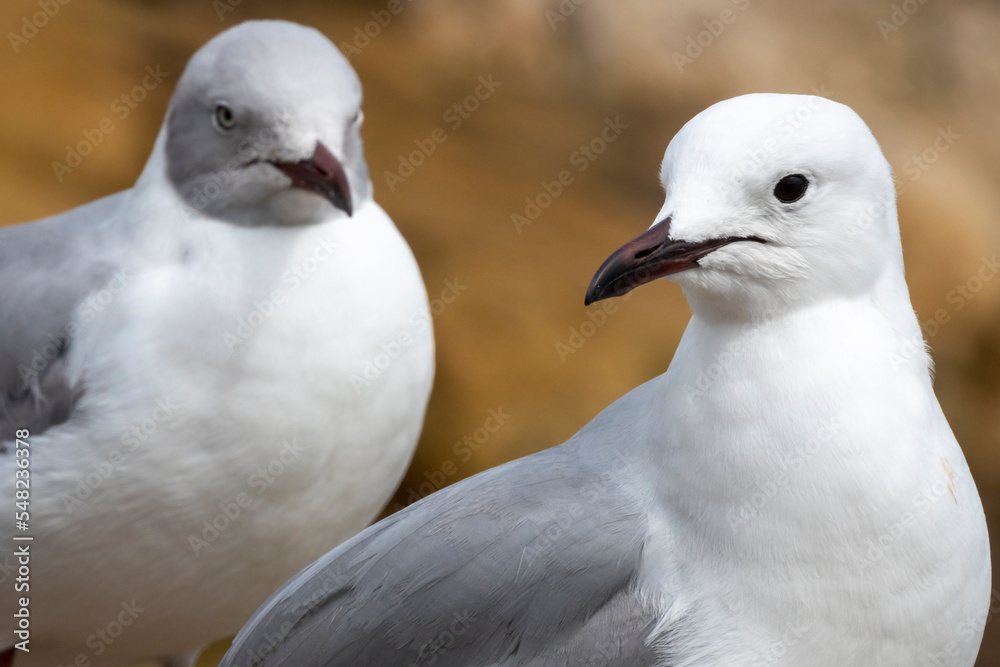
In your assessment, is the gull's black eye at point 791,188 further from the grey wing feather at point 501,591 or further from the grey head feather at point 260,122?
the grey head feather at point 260,122

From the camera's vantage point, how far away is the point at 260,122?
1.69 metres

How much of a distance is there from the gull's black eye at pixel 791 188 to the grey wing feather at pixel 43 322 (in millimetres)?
1116

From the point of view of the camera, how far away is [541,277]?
9.69 feet

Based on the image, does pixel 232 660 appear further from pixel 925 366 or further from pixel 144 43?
pixel 144 43

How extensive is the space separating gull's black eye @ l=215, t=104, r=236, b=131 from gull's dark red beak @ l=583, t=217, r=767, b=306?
0.81 m

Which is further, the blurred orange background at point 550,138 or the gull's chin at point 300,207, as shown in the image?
the blurred orange background at point 550,138

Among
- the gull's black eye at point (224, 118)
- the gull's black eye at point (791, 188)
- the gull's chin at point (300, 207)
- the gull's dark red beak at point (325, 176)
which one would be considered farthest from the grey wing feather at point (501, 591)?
the gull's black eye at point (224, 118)

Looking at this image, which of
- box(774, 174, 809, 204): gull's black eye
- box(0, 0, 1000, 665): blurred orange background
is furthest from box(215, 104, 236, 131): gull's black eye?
box(0, 0, 1000, 665): blurred orange background

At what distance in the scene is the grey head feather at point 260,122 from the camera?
A: 1.68m

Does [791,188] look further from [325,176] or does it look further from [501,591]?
[325,176]

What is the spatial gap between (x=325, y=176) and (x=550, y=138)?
1.65 metres

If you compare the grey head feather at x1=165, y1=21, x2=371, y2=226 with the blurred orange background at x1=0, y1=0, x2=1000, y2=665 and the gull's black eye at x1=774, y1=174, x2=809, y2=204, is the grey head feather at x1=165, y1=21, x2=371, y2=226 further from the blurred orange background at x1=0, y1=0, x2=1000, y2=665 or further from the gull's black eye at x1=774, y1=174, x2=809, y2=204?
the blurred orange background at x1=0, y1=0, x2=1000, y2=665

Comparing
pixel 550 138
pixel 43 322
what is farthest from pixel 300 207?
pixel 550 138

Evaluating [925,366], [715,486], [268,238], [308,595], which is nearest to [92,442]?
[268,238]
